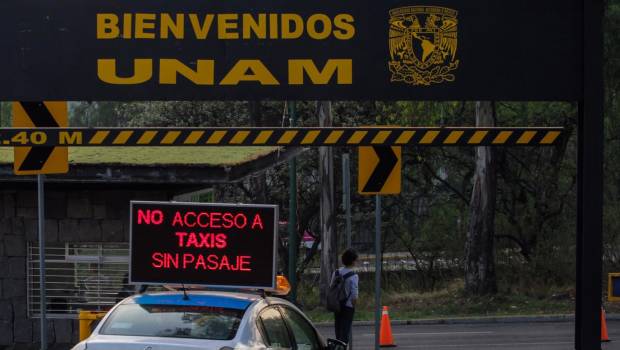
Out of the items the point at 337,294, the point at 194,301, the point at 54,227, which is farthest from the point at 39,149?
the point at 54,227

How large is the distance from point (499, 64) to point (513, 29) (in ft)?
1.18

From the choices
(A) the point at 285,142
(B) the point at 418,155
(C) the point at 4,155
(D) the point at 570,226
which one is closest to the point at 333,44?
(A) the point at 285,142

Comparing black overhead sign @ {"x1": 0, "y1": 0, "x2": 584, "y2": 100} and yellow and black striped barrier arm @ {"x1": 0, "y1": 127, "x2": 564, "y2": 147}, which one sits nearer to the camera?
yellow and black striped barrier arm @ {"x1": 0, "y1": 127, "x2": 564, "y2": 147}

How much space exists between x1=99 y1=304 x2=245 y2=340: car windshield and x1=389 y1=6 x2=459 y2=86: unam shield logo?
3.04m

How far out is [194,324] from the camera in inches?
355

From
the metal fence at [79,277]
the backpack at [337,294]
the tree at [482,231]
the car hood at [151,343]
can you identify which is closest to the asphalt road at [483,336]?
the tree at [482,231]

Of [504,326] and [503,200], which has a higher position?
[503,200]

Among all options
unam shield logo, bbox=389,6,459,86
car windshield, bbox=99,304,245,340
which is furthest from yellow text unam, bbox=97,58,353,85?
car windshield, bbox=99,304,245,340

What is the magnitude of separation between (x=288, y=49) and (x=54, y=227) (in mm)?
8917

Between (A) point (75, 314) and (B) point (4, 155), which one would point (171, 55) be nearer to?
(B) point (4, 155)

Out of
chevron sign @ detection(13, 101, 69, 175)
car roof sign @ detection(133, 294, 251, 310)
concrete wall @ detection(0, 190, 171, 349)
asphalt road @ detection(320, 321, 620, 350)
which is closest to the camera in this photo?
car roof sign @ detection(133, 294, 251, 310)

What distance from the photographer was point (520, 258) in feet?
110

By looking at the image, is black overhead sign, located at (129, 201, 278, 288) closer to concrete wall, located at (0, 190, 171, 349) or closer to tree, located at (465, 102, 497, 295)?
concrete wall, located at (0, 190, 171, 349)

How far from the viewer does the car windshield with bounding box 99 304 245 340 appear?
8.89 m
